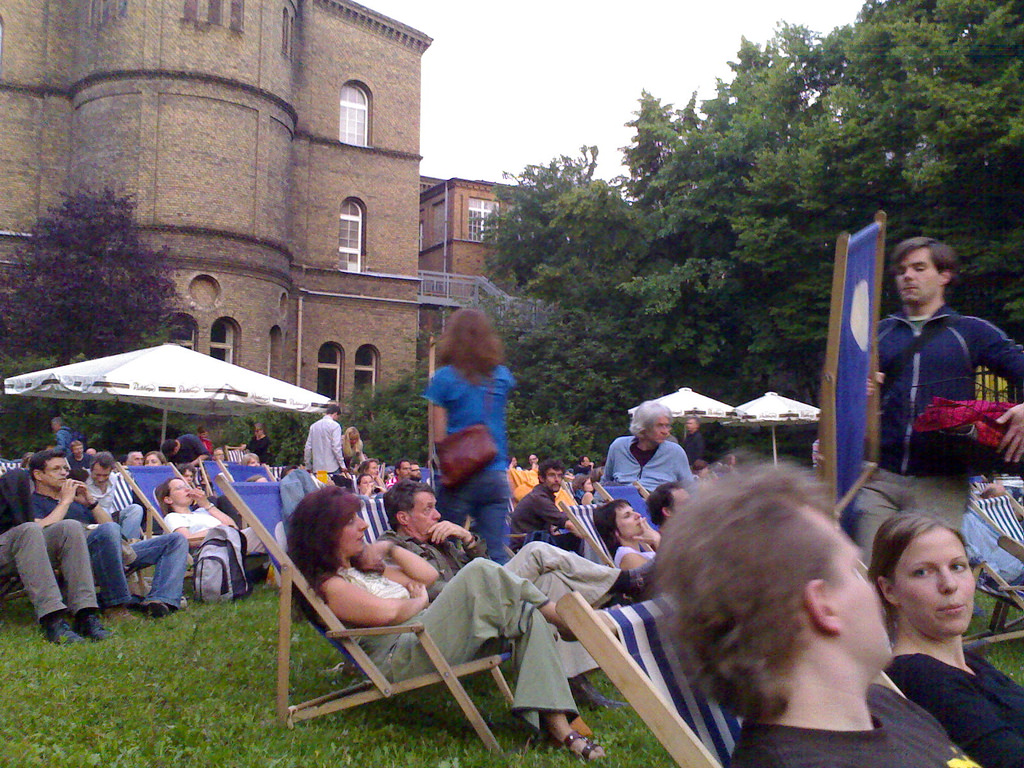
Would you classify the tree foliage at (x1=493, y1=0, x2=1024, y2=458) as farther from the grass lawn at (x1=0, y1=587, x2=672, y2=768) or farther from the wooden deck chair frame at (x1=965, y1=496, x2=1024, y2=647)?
the grass lawn at (x1=0, y1=587, x2=672, y2=768)

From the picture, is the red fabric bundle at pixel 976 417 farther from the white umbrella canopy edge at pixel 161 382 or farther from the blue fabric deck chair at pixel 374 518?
the white umbrella canopy edge at pixel 161 382

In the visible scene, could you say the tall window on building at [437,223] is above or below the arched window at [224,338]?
above

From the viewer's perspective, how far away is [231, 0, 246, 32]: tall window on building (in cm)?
2791

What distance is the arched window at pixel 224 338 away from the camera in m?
28.2

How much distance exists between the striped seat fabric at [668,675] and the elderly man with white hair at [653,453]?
4.50 metres

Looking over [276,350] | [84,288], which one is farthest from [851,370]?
[276,350]

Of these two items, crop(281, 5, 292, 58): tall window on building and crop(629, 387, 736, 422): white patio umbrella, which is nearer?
crop(629, 387, 736, 422): white patio umbrella

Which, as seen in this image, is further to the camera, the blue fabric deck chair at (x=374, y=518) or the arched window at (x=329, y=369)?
the arched window at (x=329, y=369)

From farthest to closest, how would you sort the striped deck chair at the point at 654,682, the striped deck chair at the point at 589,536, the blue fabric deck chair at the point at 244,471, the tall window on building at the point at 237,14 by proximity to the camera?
the tall window on building at the point at 237,14 < the blue fabric deck chair at the point at 244,471 < the striped deck chair at the point at 589,536 < the striped deck chair at the point at 654,682

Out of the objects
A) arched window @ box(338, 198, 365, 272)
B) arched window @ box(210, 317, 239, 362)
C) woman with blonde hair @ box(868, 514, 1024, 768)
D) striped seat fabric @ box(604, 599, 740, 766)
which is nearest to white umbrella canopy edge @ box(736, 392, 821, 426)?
arched window @ box(210, 317, 239, 362)

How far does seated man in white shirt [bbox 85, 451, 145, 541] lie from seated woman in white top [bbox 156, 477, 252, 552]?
26 cm

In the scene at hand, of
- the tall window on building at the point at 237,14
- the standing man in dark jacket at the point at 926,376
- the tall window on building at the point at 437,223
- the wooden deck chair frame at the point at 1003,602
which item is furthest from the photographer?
the tall window on building at the point at 437,223

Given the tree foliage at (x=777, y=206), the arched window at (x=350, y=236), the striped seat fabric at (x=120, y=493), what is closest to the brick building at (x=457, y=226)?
the arched window at (x=350, y=236)

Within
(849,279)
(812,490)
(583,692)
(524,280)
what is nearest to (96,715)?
(583,692)
